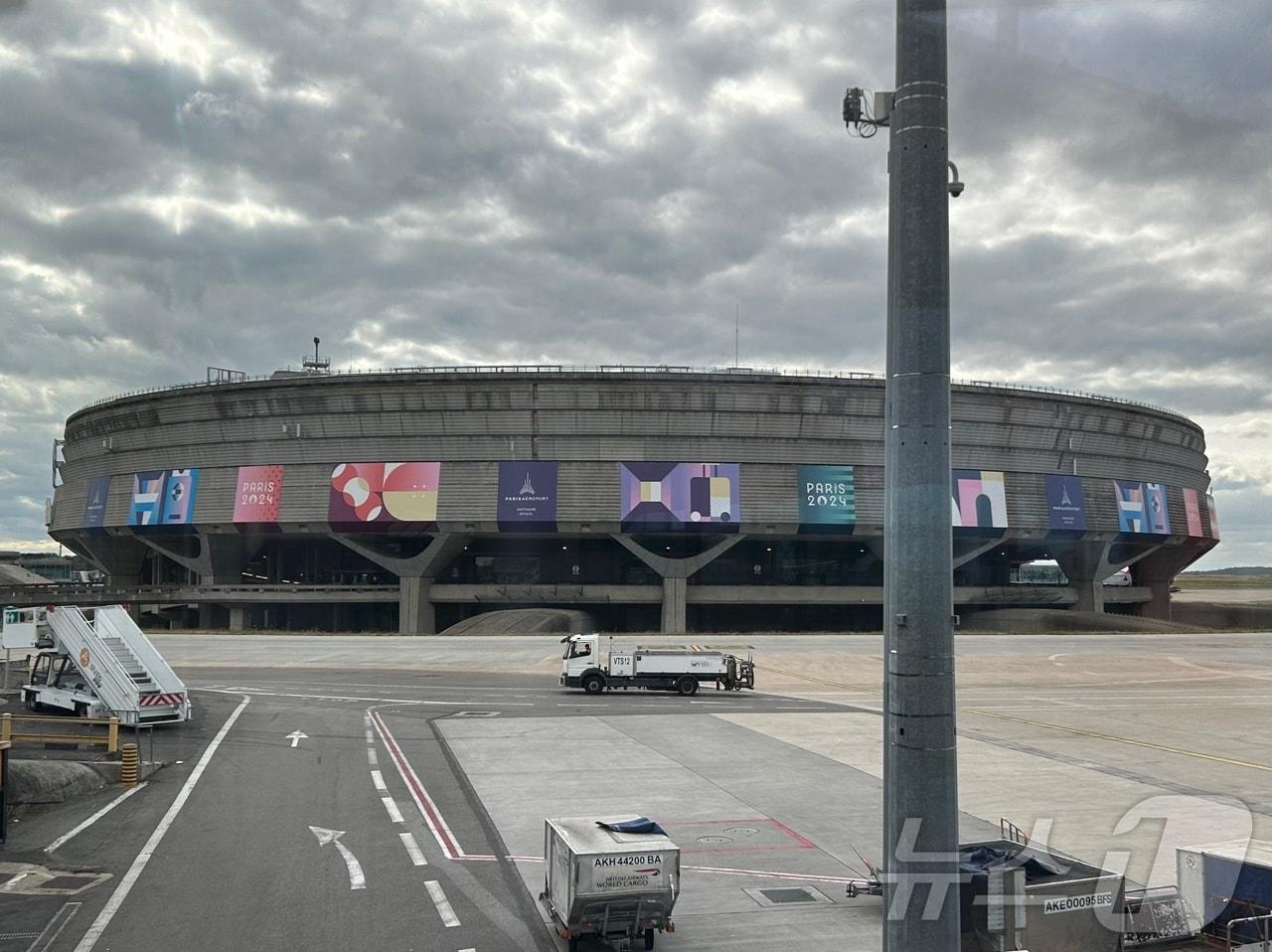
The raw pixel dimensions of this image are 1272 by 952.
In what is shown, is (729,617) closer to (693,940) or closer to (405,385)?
(405,385)

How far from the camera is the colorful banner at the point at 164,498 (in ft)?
330

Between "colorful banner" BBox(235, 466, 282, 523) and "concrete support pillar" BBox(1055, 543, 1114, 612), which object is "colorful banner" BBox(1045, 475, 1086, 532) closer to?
"concrete support pillar" BBox(1055, 543, 1114, 612)

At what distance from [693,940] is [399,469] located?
85799 mm

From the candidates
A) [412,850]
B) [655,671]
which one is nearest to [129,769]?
[412,850]

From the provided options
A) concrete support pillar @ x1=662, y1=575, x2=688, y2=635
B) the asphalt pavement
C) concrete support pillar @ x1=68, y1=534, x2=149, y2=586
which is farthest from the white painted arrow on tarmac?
concrete support pillar @ x1=68, y1=534, x2=149, y2=586

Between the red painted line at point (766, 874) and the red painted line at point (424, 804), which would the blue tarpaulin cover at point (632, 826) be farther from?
the red painted line at point (424, 804)

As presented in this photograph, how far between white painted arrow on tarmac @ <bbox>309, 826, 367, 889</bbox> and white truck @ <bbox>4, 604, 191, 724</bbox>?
16.0m

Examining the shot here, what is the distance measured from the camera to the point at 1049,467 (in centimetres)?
10275

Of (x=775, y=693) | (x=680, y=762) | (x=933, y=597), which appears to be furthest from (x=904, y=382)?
(x=775, y=693)

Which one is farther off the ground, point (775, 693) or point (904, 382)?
point (904, 382)

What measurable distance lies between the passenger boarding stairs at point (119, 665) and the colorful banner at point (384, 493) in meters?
57.2

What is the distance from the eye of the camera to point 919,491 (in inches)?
267

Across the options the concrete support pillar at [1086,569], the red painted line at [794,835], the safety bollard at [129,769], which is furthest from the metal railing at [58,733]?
the concrete support pillar at [1086,569]

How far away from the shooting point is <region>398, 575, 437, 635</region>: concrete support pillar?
98.4m
